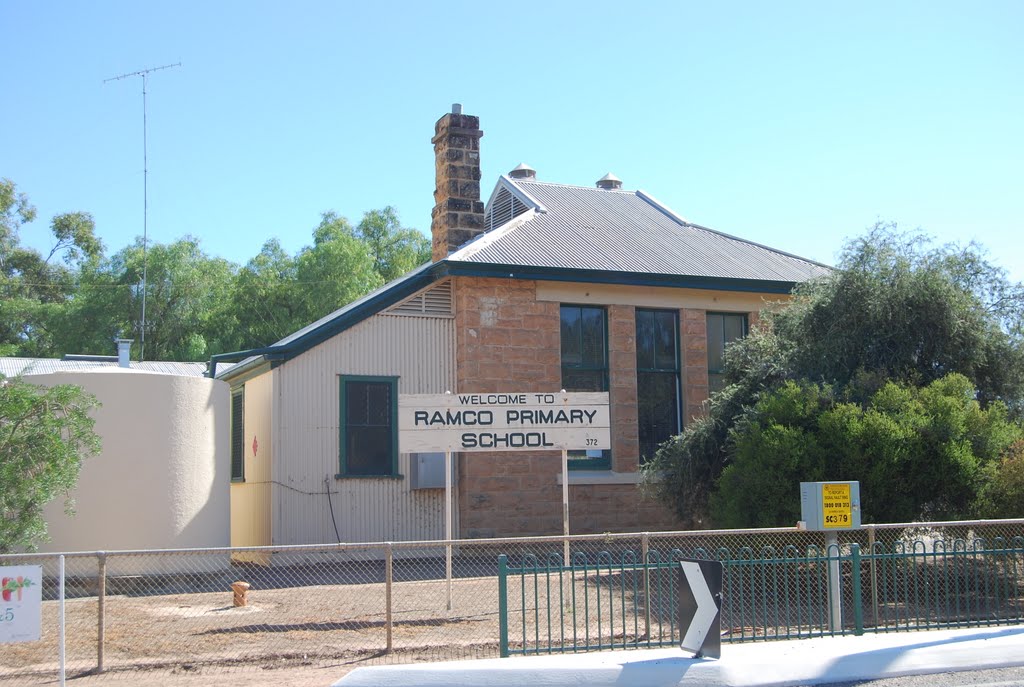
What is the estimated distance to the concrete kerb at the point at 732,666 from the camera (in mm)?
8867

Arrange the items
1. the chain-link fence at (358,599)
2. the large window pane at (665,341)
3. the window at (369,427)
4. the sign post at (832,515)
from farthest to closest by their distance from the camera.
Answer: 1. the large window pane at (665,341)
2. the window at (369,427)
3. the sign post at (832,515)
4. the chain-link fence at (358,599)

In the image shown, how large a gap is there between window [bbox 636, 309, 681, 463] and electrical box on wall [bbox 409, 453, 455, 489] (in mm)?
3896

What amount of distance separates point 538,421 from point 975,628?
565 centimetres

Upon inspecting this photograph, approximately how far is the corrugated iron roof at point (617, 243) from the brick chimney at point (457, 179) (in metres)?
0.51

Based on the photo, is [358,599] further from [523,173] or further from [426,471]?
[523,173]

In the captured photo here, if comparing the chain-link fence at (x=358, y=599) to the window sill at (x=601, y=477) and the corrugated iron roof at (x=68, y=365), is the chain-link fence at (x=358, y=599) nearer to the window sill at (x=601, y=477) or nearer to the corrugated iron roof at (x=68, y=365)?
the window sill at (x=601, y=477)

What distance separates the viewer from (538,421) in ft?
45.1

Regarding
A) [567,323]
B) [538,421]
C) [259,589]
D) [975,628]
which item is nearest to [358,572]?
[259,589]

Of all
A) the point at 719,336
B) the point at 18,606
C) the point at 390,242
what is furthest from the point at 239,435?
the point at 390,242

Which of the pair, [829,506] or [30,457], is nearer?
[829,506]

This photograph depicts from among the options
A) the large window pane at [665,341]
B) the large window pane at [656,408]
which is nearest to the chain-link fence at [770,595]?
the large window pane at [656,408]

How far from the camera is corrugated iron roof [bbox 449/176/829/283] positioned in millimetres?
19141

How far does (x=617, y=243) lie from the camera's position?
20828 millimetres

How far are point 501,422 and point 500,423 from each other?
0.02 meters
